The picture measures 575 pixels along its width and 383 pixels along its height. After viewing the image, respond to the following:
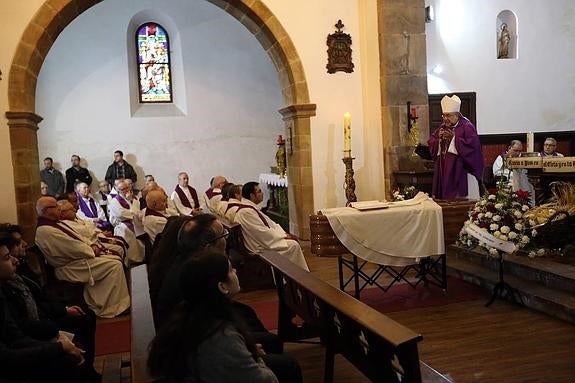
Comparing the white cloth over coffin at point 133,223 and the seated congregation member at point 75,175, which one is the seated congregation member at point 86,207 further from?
the seated congregation member at point 75,175

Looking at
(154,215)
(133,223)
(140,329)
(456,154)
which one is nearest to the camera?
(140,329)

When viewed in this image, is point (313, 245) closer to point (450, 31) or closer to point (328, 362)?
point (328, 362)

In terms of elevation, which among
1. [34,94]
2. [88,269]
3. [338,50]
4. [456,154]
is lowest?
[88,269]

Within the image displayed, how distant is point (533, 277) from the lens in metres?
5.42

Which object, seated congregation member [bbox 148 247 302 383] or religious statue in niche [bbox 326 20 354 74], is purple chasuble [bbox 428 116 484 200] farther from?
seated congregation member [bbox 148 247 302 383]

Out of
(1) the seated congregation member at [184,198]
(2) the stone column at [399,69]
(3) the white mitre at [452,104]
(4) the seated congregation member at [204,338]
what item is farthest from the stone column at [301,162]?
(4) the seated congregation member at [204,338]

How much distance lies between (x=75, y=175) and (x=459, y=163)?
8509mm

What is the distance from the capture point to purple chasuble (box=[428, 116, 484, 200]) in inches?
268

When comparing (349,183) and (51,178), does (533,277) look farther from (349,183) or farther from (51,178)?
(51,178)

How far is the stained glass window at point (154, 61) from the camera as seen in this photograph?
44.5ft

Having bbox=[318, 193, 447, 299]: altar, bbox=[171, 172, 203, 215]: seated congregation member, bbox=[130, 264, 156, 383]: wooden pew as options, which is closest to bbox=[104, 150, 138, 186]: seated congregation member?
bbox=[171, 172, 203, 215]: seated congregation member

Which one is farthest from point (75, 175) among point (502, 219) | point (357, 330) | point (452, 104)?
point (357, 330)

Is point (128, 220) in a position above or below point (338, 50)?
below

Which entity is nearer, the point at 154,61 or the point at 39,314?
the point at 39,314
